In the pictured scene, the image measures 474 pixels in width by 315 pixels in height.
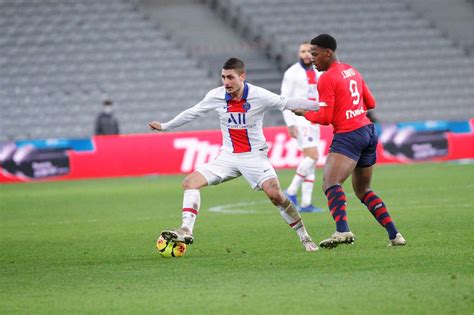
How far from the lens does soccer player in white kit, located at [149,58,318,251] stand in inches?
426

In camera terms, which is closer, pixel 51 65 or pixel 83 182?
→ pixel 83 182

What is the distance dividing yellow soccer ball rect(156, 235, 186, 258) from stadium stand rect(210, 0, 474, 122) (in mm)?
22683

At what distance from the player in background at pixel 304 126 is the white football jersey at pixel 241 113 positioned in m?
4.96

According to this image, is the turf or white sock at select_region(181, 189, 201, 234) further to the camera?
white sock at select_region(181, 189, 201, 234)

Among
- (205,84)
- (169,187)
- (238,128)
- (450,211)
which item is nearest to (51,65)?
(205,84)

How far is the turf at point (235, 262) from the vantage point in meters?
7.72

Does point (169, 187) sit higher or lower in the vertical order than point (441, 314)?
lower

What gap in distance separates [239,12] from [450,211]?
21.2 meters

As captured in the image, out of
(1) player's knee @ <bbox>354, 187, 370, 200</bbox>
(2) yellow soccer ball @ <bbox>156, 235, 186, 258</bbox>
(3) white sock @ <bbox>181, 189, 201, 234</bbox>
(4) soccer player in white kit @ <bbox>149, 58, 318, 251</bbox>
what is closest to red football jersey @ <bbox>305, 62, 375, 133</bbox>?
(4) soccer player in white kit @ <bbox>149, 58, 318, 251</bbox>

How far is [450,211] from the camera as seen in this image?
14.9 meters

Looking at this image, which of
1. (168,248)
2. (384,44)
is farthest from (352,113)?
(384,44)

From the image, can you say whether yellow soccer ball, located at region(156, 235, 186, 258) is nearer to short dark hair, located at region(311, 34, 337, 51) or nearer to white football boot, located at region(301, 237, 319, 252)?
white football boot, located at region(301, 237, 319, 252)

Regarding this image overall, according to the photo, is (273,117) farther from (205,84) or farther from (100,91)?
(100,91)

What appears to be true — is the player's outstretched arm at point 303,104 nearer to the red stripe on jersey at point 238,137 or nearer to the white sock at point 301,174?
the red stripe on jersey at point 238,137
